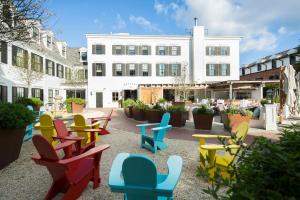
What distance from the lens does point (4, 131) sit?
5281 millimetres

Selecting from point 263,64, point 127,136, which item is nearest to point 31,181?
point 127,136

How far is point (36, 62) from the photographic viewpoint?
22344 mm

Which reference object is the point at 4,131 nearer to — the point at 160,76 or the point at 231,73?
the point at 160,76

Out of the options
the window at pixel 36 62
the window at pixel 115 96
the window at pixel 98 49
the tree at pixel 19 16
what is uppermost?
the window at pixel 98 49

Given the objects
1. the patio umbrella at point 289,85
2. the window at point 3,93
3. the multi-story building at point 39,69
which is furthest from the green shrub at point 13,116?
the window at point 3,93

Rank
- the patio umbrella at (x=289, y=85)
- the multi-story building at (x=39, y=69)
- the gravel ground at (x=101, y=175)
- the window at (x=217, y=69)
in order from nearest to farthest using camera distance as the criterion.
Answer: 1. the gravel ground at (x=101, y=175)
2. the patio umbrella at (x=289, y=85)
3. the multi-story building at (x=39, y=69)
4. the window at (x=217, y=69)

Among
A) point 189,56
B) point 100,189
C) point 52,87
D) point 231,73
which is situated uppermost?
point 189,56

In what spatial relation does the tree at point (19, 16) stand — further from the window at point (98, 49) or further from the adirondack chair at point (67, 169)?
the window at point (98, 49)

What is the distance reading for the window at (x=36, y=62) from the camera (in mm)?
20869

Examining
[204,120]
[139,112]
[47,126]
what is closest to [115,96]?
[139,112]

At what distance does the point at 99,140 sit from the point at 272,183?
7548mm

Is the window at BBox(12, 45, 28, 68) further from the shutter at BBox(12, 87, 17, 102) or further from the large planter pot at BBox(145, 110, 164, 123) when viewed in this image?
the large planter pot at BBox(145, 110, 164, 123)

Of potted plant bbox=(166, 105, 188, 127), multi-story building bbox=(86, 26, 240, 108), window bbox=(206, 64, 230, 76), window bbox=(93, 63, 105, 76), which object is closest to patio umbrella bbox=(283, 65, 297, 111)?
potted plant bbox=(166, 105, 188, 127)

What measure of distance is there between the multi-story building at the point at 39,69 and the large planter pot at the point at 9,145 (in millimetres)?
4887
